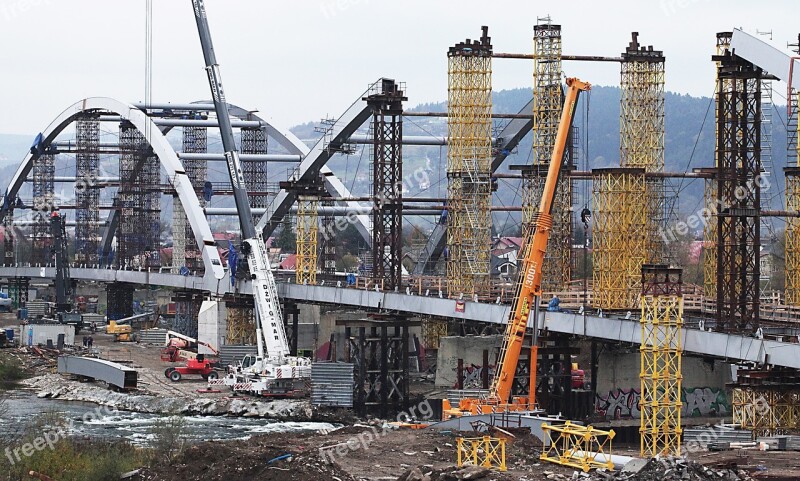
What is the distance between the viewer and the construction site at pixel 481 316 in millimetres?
50406

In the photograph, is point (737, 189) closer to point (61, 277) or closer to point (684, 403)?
point (684, 403)

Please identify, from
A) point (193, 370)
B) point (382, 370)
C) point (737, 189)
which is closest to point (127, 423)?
point (382, 370)

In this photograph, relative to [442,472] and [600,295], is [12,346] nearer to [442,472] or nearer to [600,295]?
[600,295]

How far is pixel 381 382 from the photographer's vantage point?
2931 inches

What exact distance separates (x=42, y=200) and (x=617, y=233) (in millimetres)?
93966

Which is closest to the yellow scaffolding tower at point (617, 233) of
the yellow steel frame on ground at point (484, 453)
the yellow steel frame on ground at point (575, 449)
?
the yellow steel frame on ground at point (575, 449)

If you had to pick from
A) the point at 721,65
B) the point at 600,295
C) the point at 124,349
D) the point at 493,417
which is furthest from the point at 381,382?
the point at 124,349

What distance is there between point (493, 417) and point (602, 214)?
16.7m

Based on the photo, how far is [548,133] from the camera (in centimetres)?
8294

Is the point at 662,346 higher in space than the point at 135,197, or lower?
lower

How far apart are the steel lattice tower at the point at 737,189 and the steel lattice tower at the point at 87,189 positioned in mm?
88392

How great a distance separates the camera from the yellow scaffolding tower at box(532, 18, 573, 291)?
8244cm
